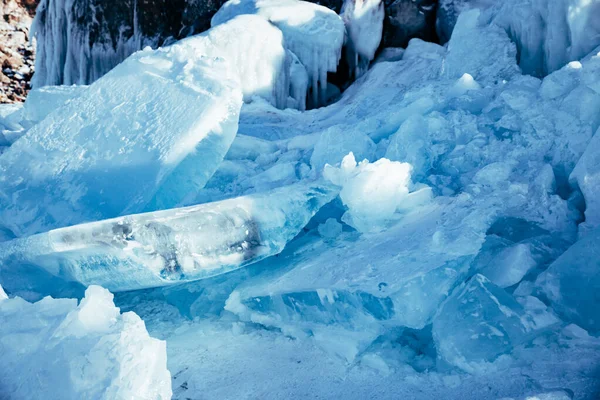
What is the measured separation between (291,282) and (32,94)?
238 centimetres

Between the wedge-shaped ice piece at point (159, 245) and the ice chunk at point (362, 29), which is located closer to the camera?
the wedge-shaped ice piece at point (159, 245)

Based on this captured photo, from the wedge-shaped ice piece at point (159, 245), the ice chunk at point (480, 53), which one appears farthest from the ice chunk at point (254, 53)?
the wedge-shaped ice piece at point (159, 245)

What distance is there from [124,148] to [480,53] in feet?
6.67

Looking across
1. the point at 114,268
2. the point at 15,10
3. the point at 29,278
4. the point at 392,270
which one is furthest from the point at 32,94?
the point at 15,10

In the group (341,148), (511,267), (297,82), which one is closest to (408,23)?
(297,82)

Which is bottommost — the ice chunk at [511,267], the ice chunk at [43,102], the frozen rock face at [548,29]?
the ice chunk at [43,102]

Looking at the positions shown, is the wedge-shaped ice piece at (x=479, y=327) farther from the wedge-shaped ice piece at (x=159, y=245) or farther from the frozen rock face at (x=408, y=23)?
the frozen rock face at (x=408, y=23)

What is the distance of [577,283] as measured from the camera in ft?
4.26

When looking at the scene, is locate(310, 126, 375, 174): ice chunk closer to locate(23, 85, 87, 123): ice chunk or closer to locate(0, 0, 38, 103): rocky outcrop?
locate(23, 85, 87, 123): ice chunk

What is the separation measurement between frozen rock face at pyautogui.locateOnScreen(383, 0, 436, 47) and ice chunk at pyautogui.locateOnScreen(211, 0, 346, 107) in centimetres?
59

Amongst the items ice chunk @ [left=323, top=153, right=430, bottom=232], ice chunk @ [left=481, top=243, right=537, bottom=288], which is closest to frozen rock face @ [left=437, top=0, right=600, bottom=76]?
ice chunk @ [left=323, top=153, right=430, bottom=232]

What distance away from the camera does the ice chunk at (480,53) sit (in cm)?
283

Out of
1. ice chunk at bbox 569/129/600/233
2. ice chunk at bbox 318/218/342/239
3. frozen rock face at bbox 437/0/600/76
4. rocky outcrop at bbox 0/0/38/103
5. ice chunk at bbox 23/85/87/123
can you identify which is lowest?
rocky outcrop at bbox 0/0/38/103

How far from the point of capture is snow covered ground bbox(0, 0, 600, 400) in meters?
1.27
